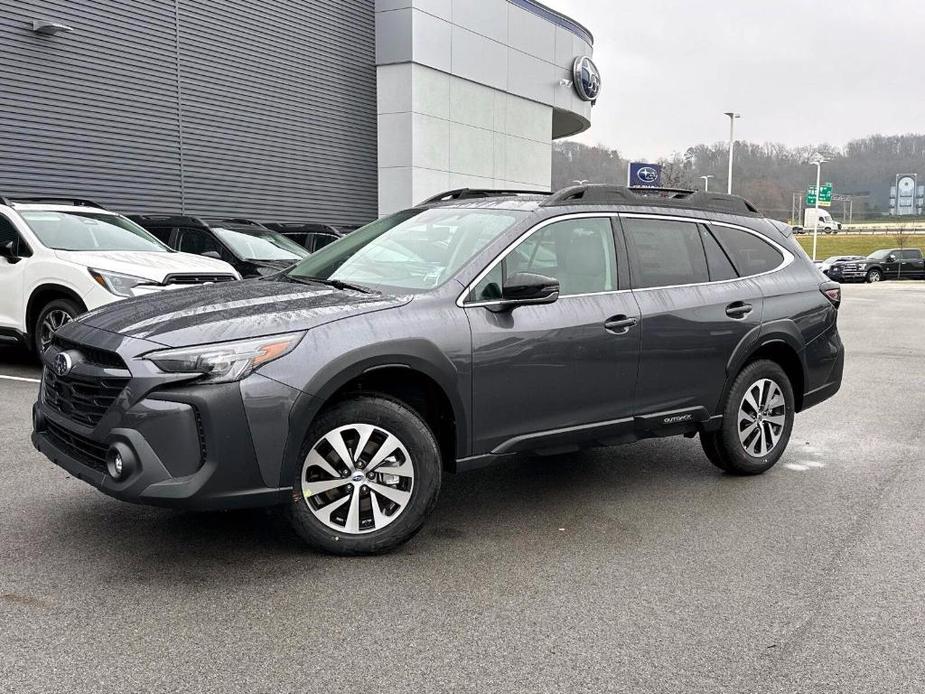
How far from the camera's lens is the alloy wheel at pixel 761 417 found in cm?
562

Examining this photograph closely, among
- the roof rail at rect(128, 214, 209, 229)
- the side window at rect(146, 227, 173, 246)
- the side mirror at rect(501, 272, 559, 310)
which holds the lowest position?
the side mirror at rect(501, 272, 559, 310)

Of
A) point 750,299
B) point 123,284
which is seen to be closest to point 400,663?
point 750,299

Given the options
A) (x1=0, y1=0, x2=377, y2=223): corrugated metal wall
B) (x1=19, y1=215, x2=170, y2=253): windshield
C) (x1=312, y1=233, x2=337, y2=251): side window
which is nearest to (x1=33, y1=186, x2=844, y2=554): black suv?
(x1=19, y1=215, x2=170, y2=253): windshield

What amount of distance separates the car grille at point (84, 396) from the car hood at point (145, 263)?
479cm

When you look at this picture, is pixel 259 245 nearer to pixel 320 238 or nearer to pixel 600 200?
pixel 320 238

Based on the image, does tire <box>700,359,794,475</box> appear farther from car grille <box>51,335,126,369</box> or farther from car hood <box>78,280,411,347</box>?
car grille <box>51,335,126,369</box>

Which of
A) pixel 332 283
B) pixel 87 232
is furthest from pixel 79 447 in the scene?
pixel 87 232

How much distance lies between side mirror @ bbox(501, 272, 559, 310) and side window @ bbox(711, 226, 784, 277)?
1.74 meters

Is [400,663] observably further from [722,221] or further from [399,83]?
[399,83]

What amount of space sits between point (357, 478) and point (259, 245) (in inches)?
365

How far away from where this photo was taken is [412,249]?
4.89 metres

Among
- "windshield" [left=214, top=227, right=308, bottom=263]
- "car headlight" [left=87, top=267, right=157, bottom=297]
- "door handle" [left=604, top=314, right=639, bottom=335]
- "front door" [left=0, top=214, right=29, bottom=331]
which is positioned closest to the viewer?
"door handle" [left=604, top=314, right=639, bottom=335]

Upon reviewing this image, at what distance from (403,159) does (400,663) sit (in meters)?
20.8

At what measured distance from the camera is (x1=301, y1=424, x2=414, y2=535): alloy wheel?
3.96m
